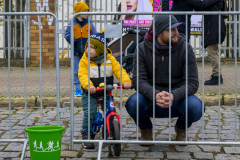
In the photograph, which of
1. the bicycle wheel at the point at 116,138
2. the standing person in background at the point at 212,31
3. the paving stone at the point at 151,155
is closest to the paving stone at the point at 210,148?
the paving stone at the point at 151,155

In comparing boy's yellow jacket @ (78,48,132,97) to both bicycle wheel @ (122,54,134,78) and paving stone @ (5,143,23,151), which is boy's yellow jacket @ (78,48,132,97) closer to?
paving stone @ (5,143,23,151)

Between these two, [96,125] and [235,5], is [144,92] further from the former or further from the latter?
[235,5]

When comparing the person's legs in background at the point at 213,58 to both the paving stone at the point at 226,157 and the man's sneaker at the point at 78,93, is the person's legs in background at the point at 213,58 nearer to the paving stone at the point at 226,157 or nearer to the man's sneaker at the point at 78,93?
the man's sneaker at the point at 78,93

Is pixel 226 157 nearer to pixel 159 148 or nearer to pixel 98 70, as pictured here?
pixel 159 148

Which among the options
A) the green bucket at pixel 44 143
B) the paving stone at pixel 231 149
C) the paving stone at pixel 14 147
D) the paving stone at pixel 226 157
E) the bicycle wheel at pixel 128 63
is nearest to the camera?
the green bucket at pixel 44 143

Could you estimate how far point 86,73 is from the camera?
3.69m

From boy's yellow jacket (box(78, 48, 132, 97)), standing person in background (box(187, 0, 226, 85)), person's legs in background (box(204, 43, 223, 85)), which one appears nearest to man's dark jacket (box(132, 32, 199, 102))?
boy's yellow jacket (box(78, 48, 132, 97))

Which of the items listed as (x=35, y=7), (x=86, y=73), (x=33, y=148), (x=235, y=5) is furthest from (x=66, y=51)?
(x=33, y=148)

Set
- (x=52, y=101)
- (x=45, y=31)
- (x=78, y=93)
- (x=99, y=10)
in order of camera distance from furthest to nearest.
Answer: (x=45, y=31)
(x=99, y=10)
(x=78, y=93)
(x=52, y=101)

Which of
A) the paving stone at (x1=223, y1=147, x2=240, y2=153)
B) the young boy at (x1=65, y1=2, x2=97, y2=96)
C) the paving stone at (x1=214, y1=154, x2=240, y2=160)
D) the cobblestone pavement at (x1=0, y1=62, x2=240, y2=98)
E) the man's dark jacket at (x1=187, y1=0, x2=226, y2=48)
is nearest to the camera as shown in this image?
the paving stone at (x1=214, y1=154, x2=240, y2=160)

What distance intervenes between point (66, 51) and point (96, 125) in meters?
7.10

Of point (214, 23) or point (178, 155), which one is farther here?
point (214, 23)

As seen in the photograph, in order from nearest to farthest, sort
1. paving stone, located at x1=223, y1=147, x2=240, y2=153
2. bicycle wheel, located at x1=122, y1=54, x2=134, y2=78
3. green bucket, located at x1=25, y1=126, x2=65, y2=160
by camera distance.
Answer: green bucket, located at x1=25, y1=126, x2=65, y2=160 → paving stone, located at x1=223, y1=147, x2=240, y2=153 → bicycle wheel, located at x1=122, y1=54, x2=134, y2=78

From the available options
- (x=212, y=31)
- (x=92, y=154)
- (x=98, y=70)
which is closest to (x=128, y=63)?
(x=212, y=31)
